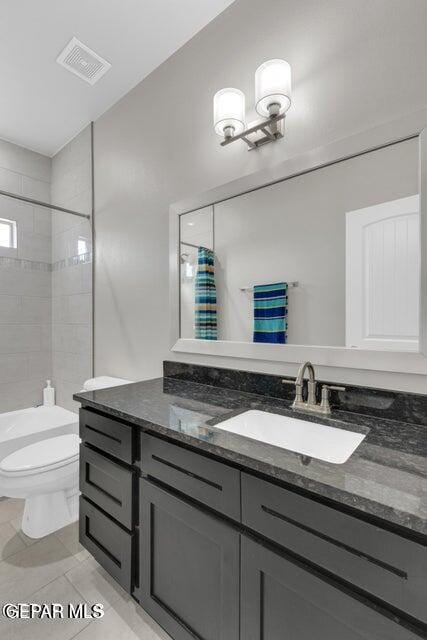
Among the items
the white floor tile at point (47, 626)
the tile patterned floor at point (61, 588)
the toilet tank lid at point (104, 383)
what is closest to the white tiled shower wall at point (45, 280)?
the toilet tank lid at point (104, 383)

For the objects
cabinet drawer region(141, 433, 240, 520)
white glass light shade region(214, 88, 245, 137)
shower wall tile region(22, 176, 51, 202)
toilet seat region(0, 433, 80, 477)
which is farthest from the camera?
shower wall tile region(22, 176, 51, 202)

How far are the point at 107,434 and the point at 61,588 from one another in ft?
2.61

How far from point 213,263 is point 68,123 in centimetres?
194

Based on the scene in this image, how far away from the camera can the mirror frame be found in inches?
41.1

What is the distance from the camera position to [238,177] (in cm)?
154

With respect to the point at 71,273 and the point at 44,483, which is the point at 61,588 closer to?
the point at 44,483

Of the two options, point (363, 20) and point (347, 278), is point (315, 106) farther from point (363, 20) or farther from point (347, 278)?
point (347, 278)

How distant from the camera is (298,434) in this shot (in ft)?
3.58

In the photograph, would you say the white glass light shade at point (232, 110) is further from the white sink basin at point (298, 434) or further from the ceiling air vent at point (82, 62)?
the white sink basin at point (298, 434)

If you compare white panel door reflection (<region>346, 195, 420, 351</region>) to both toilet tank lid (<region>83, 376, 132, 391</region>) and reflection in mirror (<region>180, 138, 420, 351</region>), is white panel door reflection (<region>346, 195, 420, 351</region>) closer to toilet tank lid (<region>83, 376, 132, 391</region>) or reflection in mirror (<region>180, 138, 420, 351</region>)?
reflection in mirror (<region>180, 138, 420, 351</region>)

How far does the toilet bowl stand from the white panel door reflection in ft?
5.21

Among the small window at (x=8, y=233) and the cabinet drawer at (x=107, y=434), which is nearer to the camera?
the cabinet drawer at (x=107, y=434)

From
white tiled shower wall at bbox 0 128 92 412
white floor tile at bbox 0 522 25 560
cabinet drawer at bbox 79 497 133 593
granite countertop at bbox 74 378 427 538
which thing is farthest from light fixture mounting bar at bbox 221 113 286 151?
white floor tile at bbox 0 522 25 560

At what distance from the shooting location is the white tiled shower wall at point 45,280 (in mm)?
2598
